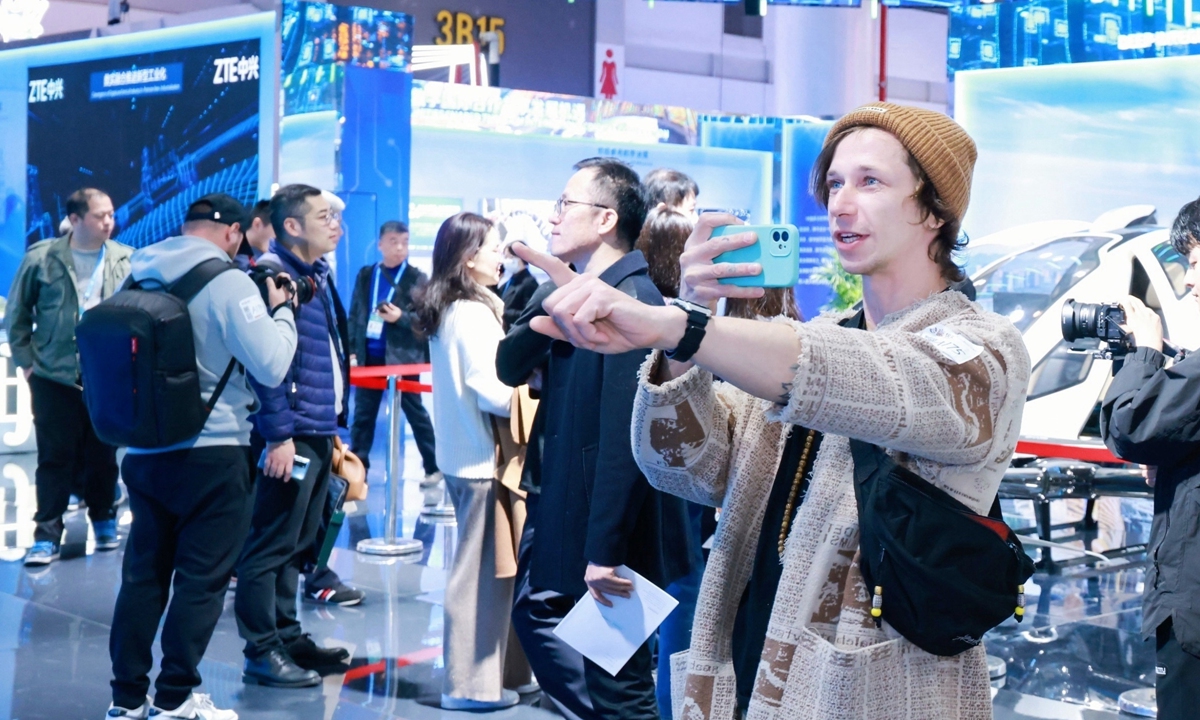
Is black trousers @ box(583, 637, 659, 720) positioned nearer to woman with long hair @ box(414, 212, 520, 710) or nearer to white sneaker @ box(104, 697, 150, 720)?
woman with long hair @ box(414, 212, 520, 710)

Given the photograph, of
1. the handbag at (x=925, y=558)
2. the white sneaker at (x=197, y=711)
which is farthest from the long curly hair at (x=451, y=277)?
the handbag at (x=925, y=558)

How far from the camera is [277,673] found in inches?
169

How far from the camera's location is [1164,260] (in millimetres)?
5789

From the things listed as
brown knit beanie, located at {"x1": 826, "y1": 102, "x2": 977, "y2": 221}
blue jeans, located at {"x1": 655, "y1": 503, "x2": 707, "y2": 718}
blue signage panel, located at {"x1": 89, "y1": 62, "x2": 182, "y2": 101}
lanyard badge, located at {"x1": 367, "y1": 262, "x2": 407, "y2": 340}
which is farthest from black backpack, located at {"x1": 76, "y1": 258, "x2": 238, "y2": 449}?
blue signage panel, located at {"x1": 89, "y1": 62, "x2": 182, "y2": 101}

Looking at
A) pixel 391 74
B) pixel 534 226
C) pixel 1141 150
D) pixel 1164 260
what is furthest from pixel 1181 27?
pixel 534 226

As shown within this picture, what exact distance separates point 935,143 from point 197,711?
10.3 feet

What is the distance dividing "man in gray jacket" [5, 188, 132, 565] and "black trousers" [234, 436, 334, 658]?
7.37ft

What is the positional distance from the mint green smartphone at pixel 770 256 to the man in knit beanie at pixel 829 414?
0.04 ft

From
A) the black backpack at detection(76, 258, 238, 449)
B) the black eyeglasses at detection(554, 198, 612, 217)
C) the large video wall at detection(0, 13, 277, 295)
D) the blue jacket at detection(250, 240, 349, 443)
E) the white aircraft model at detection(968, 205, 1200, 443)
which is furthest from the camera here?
the large video wall at detection(0, 13, 277, 295)

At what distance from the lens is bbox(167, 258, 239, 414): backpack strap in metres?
3.68

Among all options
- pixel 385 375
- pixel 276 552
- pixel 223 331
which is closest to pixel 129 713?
pixel 276 552

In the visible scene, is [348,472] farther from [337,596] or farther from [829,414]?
A: [829,414]

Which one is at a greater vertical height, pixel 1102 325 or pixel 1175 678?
pixel 1102 325

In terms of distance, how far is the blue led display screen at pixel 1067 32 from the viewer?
546cm
